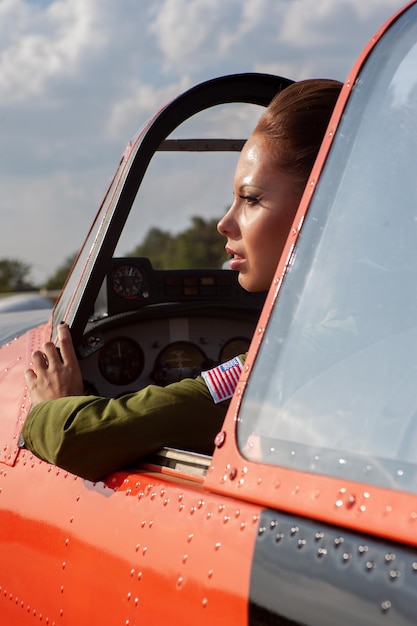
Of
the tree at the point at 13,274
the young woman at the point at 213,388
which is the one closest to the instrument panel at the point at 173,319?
the young woman at the point at 213,388

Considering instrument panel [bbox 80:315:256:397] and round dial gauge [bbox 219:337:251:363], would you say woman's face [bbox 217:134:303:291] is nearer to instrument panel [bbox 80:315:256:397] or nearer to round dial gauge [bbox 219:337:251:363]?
instrument panel [bbox 80:315:256:397]

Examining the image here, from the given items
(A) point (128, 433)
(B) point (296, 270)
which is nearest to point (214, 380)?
(A) point (128, 433)

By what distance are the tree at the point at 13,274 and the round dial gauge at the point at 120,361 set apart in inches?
1780

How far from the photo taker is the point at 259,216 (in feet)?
5.76

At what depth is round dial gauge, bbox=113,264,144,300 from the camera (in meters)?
3.44

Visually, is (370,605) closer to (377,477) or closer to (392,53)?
(377,477)

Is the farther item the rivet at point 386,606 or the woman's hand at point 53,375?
the woman's hand at point 53,375

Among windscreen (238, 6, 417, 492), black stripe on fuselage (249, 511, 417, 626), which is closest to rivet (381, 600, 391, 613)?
black stripe on fuselage (249, 511, 417, 626)

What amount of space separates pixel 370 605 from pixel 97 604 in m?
0.70

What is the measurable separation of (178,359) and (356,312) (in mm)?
2260

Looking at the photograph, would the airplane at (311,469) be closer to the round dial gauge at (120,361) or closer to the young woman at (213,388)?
the young woman at (213,388)

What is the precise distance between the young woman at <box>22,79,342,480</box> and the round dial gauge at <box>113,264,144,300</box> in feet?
5.21

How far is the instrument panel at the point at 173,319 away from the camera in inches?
133

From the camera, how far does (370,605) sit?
107 cm
